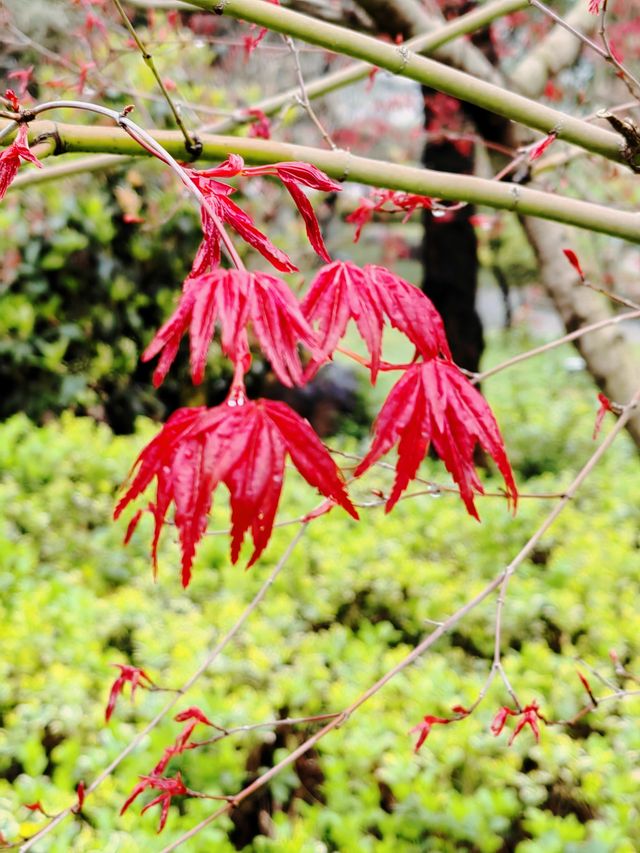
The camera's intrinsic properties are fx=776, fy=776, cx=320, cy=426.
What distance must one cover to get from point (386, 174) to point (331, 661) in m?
1.52

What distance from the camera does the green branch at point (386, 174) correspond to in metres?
1.22

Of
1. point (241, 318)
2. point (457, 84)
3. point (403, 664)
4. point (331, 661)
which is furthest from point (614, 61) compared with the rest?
point (331, 661)

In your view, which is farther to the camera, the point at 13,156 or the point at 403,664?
the point at 403,664

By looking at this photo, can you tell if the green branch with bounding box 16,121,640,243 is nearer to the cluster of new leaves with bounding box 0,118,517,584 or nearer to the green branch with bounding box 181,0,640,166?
the green branch with bounding box 181,0,640,166

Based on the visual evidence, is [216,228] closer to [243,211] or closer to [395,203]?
[243,211]

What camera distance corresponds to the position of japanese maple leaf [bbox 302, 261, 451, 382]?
1.00m

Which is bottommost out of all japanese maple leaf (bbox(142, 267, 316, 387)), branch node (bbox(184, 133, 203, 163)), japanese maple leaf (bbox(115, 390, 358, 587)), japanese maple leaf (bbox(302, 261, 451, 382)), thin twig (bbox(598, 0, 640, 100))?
japanese maple leaf (bbox(115, 390, 358, 587))

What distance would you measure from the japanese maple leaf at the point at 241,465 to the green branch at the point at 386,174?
64 centimetres

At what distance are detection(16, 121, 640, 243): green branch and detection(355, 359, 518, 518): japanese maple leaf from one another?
0.54 metres

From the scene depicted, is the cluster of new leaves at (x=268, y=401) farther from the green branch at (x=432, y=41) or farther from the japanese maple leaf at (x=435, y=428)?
the green branch at (x=432, y=41)

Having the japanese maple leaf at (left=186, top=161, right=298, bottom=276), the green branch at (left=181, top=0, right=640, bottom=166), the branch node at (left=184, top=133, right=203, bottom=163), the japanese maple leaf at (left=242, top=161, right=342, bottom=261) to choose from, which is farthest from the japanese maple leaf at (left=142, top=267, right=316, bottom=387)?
the green branch at (left=181, top=0, right=640, bottom=166)

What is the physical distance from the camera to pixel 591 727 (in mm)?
2100

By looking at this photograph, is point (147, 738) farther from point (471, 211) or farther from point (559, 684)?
point (471, 211)

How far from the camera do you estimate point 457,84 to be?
1333 mm
